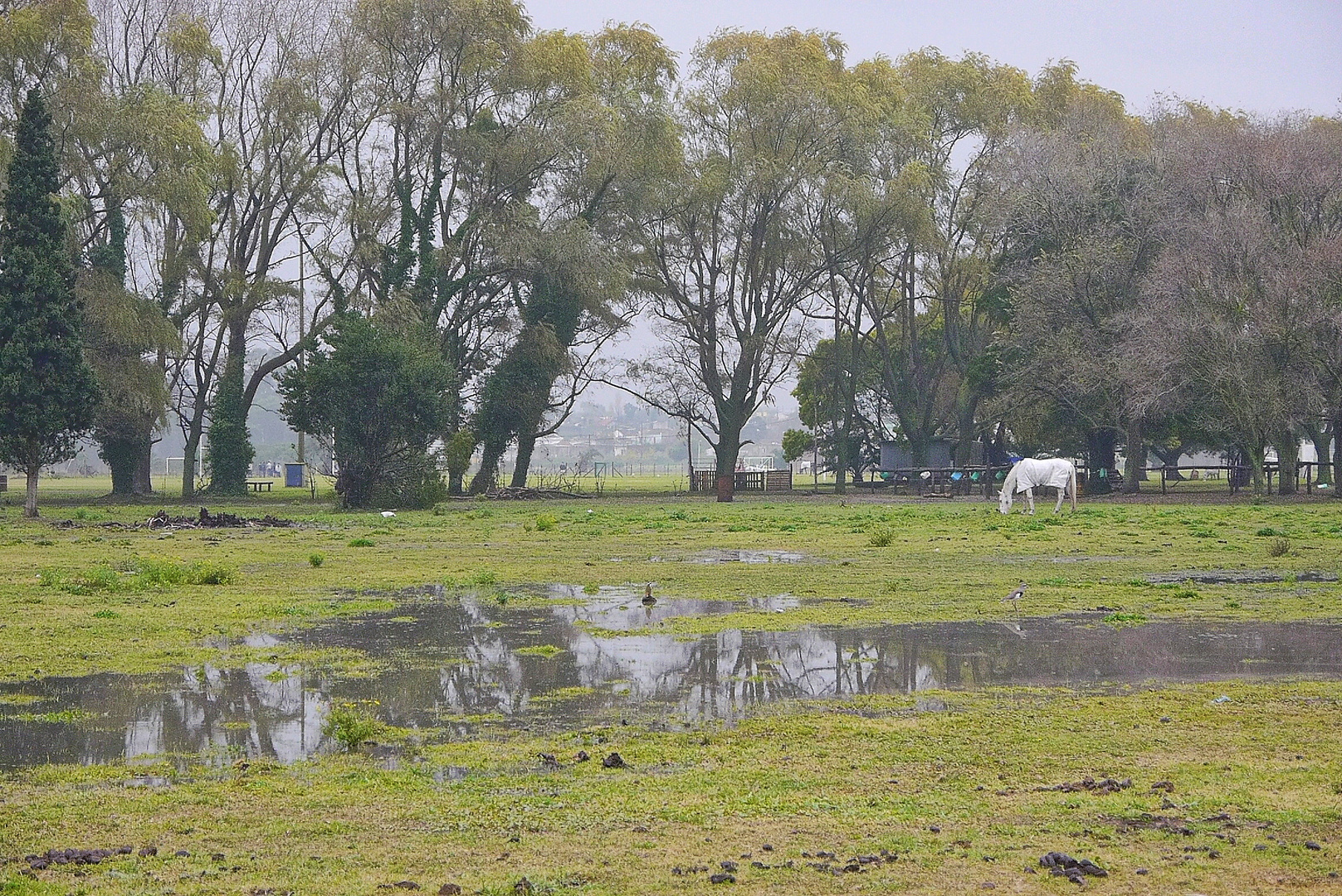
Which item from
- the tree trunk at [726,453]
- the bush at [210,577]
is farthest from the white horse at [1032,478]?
→ the tree trunk at [726,453]

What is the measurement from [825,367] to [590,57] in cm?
2520

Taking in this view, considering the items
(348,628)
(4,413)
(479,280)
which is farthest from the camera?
(479,280)

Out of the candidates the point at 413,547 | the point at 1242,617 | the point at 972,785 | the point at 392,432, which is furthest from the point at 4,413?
the point at 972,785

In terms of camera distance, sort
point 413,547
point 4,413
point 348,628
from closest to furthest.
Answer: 1. point 348,628
2. point 413,547
3. point 4,413

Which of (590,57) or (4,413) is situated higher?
(590,57)

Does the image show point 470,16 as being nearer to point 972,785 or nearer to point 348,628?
point 348,628

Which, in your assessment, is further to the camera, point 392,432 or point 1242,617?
point 392,432

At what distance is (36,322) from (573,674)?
27790 mm

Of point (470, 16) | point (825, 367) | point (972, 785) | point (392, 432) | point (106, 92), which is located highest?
point (470, 16)

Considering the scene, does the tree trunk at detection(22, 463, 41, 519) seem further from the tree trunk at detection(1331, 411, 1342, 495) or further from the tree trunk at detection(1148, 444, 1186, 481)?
the tree trunk at detection(1148, 444, 1186, 481)

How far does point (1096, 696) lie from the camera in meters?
9.71

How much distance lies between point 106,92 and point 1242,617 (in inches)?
1663

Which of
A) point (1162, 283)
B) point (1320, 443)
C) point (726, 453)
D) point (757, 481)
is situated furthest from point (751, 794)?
point (726, 453)

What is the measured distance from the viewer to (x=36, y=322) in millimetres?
33594
